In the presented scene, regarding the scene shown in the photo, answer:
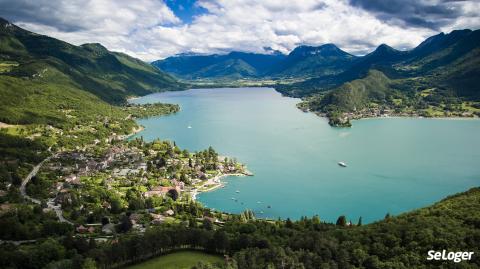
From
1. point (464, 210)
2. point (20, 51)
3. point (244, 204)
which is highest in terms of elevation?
point (20, 51)

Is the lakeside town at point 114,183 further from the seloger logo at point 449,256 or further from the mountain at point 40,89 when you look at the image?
the seloger logo at point 449,256

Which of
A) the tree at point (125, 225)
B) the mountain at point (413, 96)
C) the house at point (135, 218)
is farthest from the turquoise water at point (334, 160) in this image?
the tree at point (125, 225)

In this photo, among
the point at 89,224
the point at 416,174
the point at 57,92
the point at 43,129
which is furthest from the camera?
the point at 57,92

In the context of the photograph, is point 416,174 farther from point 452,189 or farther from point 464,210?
point 464,210

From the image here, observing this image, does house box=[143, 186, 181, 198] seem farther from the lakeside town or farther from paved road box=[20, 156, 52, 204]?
paved road box=[20, 156, 52, 204]

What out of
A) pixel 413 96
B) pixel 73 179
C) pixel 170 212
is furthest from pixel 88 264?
pixel 413 96

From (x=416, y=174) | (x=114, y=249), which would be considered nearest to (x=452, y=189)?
(x=416, y=174)

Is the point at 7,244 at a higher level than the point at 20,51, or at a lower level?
lower
